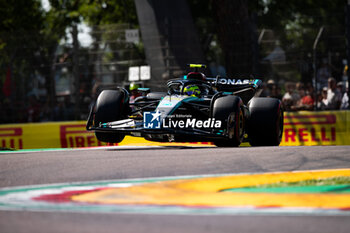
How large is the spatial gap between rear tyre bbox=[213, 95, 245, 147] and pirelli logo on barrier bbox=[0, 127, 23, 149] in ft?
17.5

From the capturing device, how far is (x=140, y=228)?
15.0ft

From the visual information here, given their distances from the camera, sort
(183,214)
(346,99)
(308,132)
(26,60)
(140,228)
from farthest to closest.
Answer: (26,60), (346,99), (308,132), (183,214), (140,228)

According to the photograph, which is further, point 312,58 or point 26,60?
point 26,60

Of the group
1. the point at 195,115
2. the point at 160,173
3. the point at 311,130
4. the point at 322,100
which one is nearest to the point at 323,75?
the point at 322,100

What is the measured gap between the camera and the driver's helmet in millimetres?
11594

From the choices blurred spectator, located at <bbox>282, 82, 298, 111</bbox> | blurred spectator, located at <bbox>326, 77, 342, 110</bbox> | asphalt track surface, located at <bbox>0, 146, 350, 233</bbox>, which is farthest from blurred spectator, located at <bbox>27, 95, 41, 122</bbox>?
asphalt track surface, located at <bbox>0, 146, 350, 233</bbox>

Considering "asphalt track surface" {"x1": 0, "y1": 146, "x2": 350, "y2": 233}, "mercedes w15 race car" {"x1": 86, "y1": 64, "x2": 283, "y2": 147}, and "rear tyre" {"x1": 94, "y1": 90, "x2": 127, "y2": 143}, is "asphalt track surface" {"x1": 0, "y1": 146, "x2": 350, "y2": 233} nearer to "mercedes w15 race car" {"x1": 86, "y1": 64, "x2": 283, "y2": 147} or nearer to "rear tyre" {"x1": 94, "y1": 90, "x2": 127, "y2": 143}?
"mercedes w15 race car" {"x1": 86, "y1": 64, "x2": 283, "y2": 147}

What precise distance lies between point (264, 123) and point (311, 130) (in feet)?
8.79

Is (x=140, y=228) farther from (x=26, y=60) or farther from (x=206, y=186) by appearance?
(x=26, y=60)

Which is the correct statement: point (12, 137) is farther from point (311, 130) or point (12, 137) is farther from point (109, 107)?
point (311, 130)

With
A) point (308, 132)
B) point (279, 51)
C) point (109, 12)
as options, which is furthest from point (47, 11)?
point (308, 132)

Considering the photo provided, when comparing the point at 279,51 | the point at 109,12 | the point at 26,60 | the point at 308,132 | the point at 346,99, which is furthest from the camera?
the point at 109,12

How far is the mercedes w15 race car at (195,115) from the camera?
10.6 m

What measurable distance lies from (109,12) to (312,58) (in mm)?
15706
